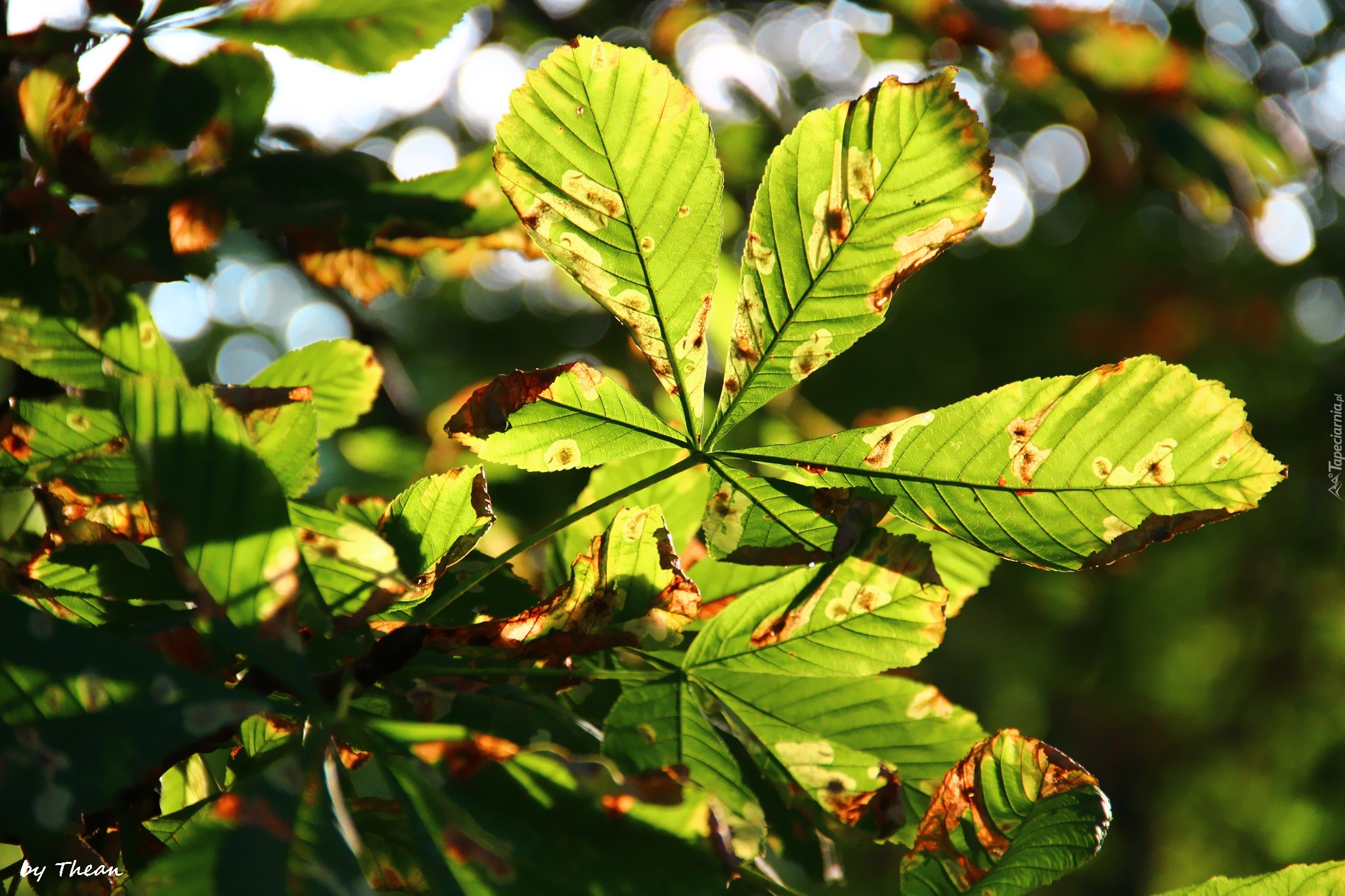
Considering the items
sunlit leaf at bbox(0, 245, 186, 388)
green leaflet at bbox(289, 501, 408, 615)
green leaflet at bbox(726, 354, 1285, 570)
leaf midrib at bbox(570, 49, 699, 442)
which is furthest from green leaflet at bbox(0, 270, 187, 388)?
green leaflet at bbox(726, 354, 1285, 570)

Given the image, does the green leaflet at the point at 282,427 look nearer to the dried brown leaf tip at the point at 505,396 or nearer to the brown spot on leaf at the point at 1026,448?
the dried brown leaf tip at the point at 505,396

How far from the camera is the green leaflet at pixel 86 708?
1.07 feet

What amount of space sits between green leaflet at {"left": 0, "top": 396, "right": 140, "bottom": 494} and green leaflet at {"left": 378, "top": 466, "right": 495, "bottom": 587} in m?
0.18

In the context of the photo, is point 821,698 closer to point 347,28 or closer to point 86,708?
point 86,708

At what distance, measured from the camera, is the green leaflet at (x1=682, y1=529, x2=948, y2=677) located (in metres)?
0.46

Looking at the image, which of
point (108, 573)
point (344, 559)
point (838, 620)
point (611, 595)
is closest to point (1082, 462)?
point (838, 620)

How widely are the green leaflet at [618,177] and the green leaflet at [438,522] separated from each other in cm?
13

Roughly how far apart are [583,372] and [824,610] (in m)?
0.18

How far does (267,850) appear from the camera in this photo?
1.00 feet

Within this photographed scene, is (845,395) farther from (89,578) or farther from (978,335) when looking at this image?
(89,578)

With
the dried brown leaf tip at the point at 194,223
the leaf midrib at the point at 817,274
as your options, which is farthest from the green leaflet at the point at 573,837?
the dried brown leaf tip at the point at 194,223

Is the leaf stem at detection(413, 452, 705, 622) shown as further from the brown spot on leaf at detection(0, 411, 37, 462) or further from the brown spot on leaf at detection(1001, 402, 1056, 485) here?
the brown spot on leaf at detection(0, 411, 37, 462)

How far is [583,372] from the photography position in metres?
0.48

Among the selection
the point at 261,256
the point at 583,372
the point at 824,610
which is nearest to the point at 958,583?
the point at 824,610
